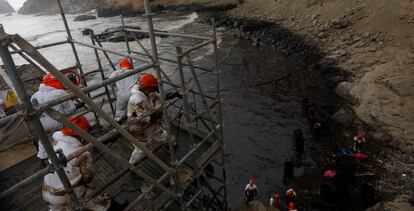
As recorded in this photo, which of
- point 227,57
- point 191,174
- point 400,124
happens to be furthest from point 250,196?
point 227,57

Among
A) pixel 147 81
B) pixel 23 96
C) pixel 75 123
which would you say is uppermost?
pixel 23 96

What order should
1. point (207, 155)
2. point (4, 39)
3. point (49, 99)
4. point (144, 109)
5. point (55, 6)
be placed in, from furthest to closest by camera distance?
1. point (55, 6)
2. point (207, 155)
3. point (144, 109)
4. point (49, 99)
5. point (4, 39)

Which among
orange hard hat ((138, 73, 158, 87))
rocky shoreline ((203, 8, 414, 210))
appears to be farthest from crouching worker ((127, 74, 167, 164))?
rocky shoreline ((203, 8, 414, 210))

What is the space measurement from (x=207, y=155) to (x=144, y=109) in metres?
1.71

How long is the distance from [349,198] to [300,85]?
9.38 metres

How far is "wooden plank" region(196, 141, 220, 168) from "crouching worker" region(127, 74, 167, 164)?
939 millimetres

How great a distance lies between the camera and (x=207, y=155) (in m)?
6.09

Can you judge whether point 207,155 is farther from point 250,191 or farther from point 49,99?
point 250,191

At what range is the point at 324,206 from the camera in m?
8.25

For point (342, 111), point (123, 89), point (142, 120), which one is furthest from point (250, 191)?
point (342, 111)

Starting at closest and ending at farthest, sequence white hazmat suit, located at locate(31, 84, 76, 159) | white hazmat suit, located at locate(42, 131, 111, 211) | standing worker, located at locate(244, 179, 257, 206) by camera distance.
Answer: white hazmat suit, located at locate(42, 131, 111, 211) → white hazmat suit, located at locate(31, 84, 76, 159) → standing worker, located at locate(244, 179, 257, 206)

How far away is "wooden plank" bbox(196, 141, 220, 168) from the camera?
5.84m

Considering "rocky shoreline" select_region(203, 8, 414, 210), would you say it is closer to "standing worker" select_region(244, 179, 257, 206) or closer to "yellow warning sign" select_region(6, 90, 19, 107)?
→ "standing worker" select_region(244, 179, 257, 206)

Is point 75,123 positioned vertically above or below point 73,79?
above
